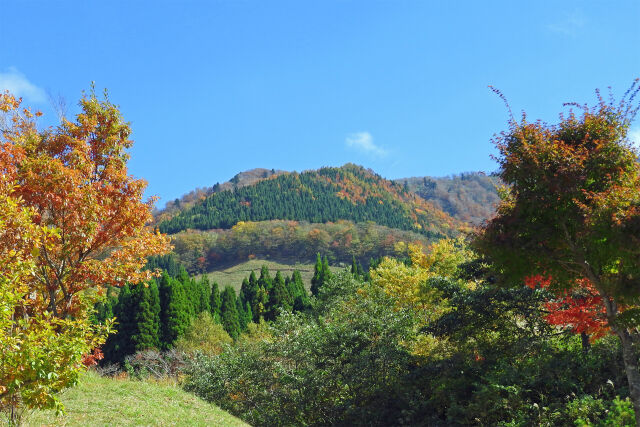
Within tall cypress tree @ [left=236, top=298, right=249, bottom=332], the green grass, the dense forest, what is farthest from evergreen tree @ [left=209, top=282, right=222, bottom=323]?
the green grass

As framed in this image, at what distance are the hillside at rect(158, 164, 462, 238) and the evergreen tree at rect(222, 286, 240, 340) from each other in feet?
250

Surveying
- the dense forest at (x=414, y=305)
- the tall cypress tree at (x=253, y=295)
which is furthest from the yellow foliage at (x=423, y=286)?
the tall cypress tree at (x=253, y=295)

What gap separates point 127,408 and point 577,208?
10353 mm

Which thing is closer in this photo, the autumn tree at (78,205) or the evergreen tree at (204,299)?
the autumn tree at (78,205)

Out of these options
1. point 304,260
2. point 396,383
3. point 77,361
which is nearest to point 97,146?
point 77,361

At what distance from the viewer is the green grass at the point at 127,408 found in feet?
30.4

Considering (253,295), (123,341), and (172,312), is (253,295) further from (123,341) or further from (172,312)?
(123,341)

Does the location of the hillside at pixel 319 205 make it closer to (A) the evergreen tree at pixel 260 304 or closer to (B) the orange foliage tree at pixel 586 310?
(A) the evergreen tree at pixel 260 304

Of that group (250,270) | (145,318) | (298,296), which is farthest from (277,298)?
(250,270)

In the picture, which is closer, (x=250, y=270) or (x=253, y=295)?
(x=253, y=295)

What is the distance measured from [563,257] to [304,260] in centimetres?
9234

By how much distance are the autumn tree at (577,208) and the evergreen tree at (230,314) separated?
120ft

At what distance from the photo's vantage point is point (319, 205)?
143625 mm

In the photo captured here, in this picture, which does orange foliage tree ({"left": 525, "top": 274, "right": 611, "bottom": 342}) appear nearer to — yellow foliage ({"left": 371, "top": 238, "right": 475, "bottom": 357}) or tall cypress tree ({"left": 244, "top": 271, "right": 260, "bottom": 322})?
yellow foliage ({"left": 371, "top": 238, "right": 475, "bottom": 357})
